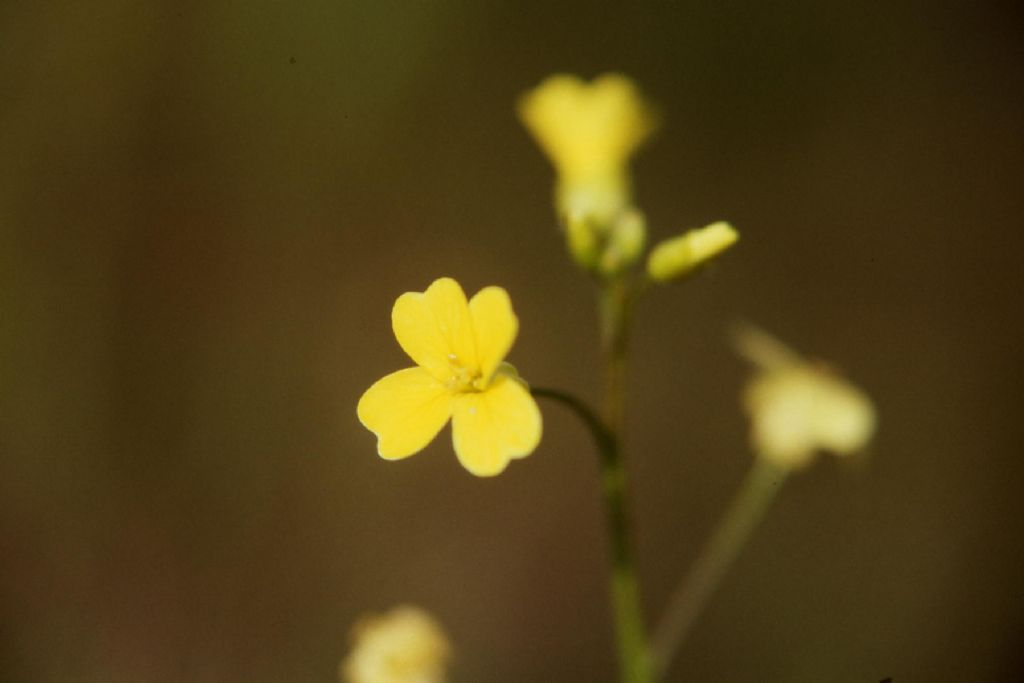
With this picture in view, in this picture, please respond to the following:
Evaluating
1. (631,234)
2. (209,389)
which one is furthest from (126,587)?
(631,234)

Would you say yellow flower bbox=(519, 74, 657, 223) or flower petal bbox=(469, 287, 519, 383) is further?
yellow flower bbox=(519, 74, 657, 223)

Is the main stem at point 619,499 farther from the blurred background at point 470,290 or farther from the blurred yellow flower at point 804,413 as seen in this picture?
the blurred background at point 470,290

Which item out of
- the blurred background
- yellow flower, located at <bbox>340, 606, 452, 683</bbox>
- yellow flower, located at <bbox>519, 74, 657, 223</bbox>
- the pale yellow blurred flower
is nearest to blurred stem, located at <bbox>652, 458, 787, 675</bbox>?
the blurred background

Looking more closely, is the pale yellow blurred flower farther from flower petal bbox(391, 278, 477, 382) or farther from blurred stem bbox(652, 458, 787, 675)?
blurred stem bbox(652, 458, 787, 675)

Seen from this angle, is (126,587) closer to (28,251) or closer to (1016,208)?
(28,251)

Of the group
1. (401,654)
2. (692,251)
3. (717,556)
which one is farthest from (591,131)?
(717,556)

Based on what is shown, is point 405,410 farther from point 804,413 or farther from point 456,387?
point 804,413

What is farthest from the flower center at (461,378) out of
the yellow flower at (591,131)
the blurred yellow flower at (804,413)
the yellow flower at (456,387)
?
the blurred yellow flower at (804,413)
